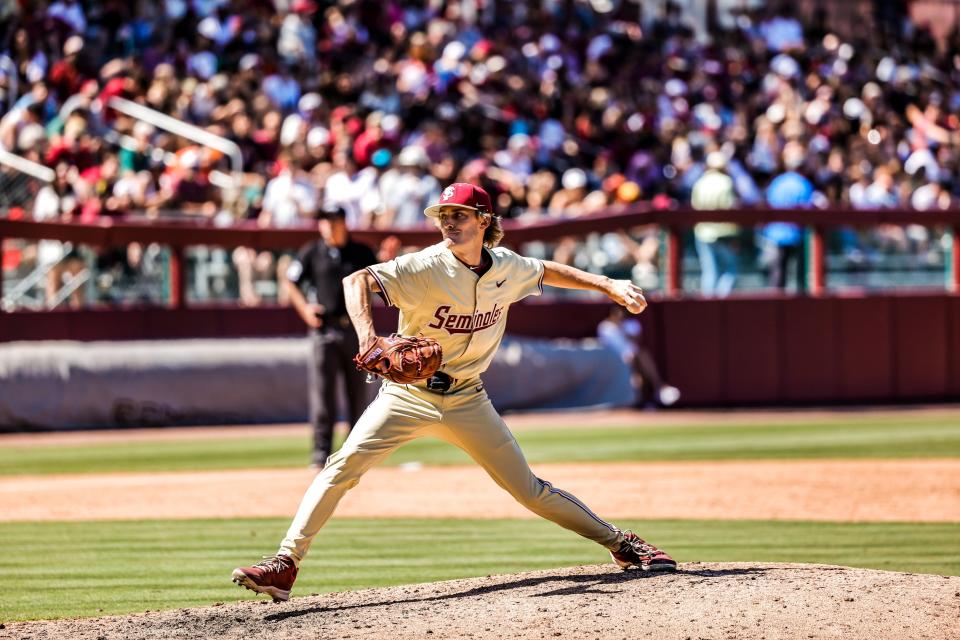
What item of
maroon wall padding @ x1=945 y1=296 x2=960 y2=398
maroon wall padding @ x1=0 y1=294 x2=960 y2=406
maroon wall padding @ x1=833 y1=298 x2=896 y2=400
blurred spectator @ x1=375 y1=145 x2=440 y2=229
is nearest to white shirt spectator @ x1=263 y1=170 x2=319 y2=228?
blurred spectator @ x1=375 y1=145 x2=440 y2=229

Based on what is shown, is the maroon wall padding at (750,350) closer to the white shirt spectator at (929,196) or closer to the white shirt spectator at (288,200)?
the white shirt spectator at (929,196)

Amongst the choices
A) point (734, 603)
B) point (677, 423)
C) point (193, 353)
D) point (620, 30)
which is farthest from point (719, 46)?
point (734, 603)

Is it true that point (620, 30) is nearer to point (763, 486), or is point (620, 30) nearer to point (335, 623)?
point (763, 486)

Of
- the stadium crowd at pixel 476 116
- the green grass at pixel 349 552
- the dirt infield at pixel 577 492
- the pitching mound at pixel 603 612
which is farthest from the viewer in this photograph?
the stadium crowd at pixel 476 116

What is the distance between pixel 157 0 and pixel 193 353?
676cm

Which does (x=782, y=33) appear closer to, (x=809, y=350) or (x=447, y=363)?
(x=809, y=350)

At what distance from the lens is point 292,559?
5.98 m

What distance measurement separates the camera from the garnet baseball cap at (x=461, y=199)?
602 cm

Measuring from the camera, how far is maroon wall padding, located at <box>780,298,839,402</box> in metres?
16.6

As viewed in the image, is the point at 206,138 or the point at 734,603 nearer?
the point at 734,603

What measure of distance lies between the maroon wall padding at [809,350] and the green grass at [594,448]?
1.58 meters

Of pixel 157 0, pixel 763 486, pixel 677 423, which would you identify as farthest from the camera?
pixel 157 0

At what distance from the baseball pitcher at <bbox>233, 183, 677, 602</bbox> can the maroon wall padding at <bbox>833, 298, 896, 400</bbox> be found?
434 inches

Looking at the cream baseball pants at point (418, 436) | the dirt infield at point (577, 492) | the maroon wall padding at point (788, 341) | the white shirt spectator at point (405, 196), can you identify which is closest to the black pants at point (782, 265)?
the maroon wall padding at point (788, 341)
